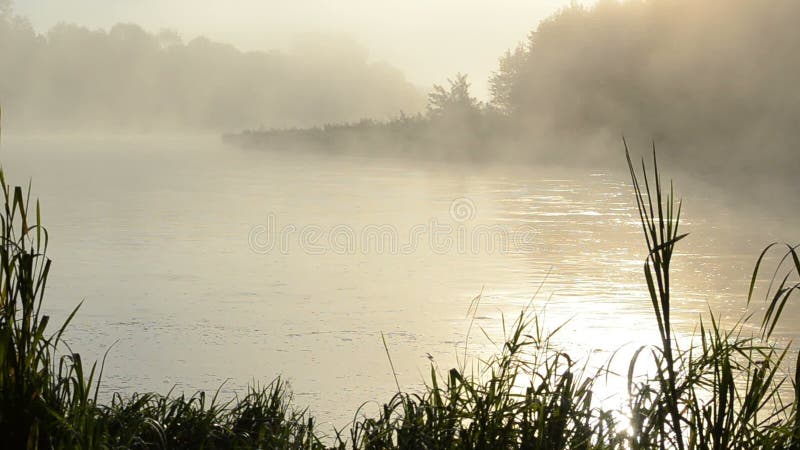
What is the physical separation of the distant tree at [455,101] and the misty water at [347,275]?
14.0 m

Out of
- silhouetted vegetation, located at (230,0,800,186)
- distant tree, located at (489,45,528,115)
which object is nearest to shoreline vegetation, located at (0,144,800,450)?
silhouetted vegetation, located at (230,0,800,186)

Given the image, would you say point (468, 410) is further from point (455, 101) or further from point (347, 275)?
point (455, 101)

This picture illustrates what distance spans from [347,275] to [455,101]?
22491 mm

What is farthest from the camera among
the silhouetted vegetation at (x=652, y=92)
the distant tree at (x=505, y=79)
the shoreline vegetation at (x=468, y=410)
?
the distant tree at (x=505, y=79)

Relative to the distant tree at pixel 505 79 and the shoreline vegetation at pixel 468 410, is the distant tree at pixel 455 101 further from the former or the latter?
the shoreline vegetation at pixel 468 410

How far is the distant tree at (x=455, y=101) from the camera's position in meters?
29.5

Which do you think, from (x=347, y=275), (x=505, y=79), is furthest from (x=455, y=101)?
(x=347, y=275)

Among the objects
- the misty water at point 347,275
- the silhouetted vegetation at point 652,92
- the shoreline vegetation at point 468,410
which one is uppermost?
the silhouetted vegetation at point 652,92

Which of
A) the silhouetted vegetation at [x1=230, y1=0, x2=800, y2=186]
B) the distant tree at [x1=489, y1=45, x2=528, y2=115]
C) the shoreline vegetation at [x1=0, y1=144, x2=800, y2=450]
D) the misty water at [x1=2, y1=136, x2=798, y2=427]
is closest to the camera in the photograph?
the shoreline vegetation at [x1=0, y1=144, x2=800, y2=450]

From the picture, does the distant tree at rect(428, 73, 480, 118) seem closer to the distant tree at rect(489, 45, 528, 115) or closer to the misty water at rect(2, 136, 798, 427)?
the distant tree at rect(489, 45, 528, 115)

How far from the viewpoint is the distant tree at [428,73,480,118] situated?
96.8 ft

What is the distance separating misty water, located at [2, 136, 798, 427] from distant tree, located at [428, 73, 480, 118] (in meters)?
14.0

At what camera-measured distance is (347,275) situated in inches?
299

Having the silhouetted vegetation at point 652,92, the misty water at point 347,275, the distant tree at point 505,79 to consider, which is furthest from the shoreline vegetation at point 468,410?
the distant tree at point 505,79
